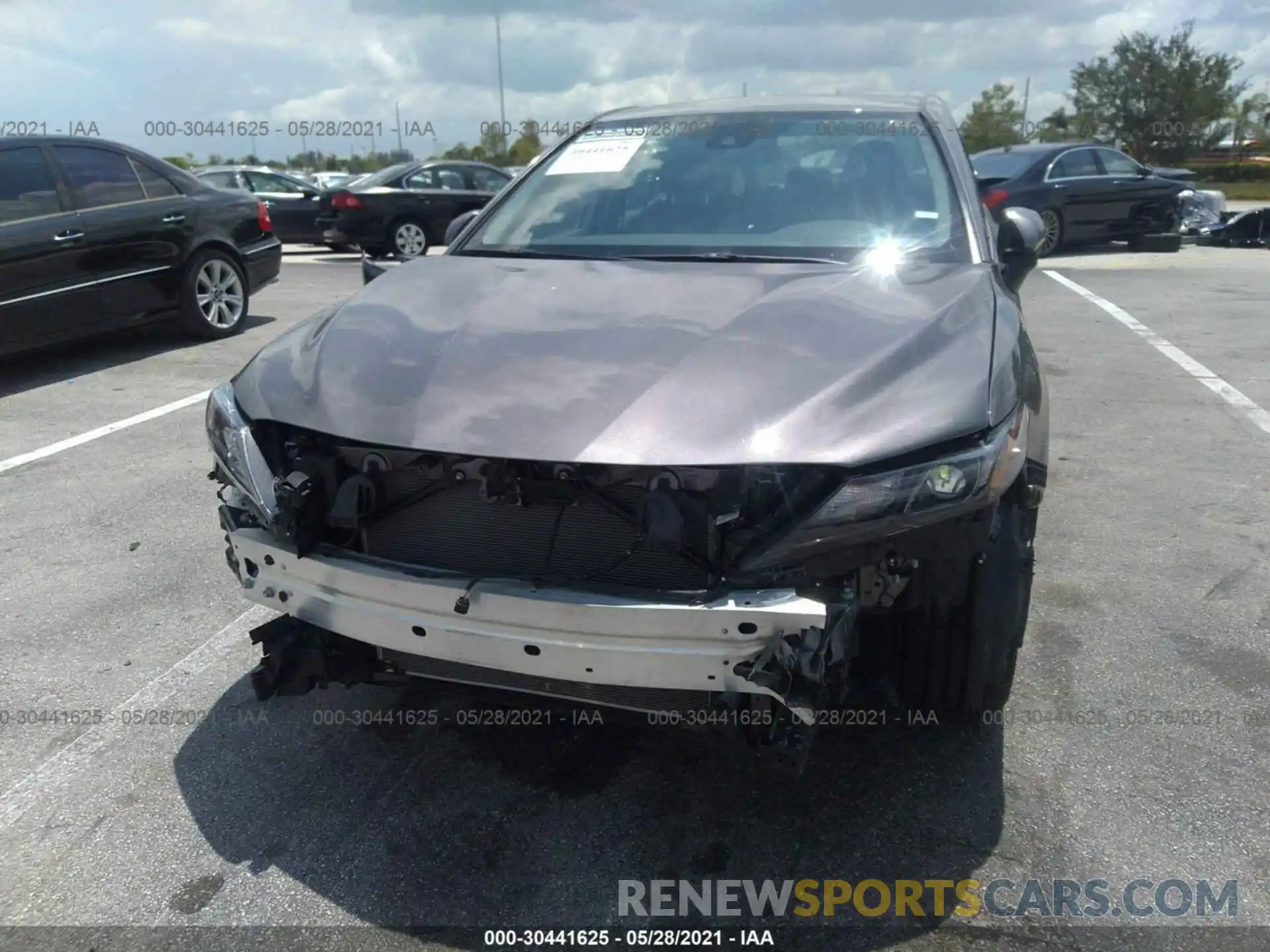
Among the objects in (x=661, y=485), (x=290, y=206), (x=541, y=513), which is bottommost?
(x=290, y=206)

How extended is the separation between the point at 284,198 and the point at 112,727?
14631 millimetres

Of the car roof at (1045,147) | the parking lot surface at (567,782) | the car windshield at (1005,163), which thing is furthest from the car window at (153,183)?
the car roof at (1045,147)

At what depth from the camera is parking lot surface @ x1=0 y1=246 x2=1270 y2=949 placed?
2.30m

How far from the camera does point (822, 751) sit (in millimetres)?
2750

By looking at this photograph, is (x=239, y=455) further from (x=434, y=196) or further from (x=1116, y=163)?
(x=1116, y=163)

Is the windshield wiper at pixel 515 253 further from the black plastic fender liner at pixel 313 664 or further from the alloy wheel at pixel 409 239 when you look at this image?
the alloy wheel at pixel 409 239

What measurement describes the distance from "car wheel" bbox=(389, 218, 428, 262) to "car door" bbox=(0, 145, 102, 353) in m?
7.64

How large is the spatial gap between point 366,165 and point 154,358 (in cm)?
5556

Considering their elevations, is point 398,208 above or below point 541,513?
below

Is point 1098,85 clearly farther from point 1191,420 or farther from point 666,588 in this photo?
point 666,588

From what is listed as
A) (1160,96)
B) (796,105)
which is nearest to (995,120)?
(1160,96)

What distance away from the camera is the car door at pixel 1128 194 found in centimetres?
1377

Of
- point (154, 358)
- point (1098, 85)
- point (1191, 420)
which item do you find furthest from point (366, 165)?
point (1191, 420)

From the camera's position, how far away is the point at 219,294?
842 centimetres
